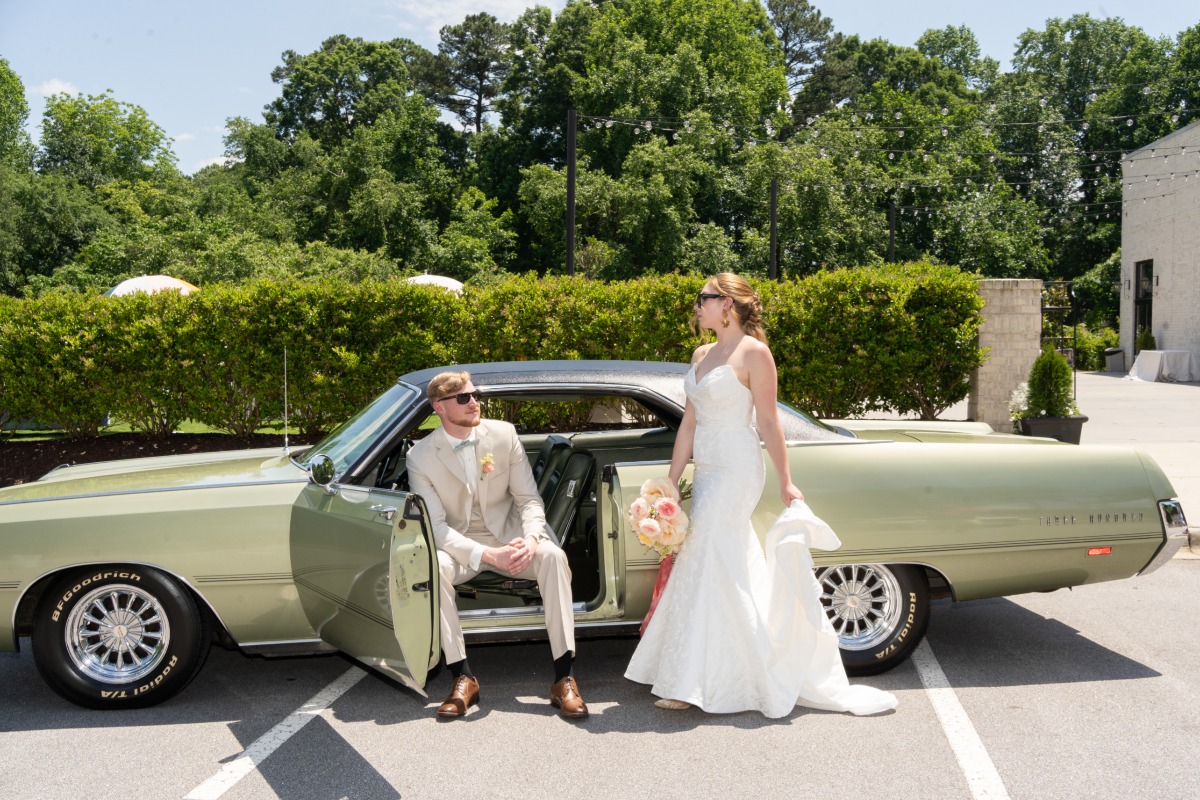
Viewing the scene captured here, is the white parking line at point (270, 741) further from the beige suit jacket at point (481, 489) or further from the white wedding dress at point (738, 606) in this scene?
the white wedding dress at point (738, 606)

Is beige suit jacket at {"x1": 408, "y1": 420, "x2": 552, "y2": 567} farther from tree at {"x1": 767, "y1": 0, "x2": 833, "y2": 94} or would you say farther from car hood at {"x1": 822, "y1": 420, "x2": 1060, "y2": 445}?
tree at {"x1": 767, "y1": 0, "x2": 833, "y2": 94}

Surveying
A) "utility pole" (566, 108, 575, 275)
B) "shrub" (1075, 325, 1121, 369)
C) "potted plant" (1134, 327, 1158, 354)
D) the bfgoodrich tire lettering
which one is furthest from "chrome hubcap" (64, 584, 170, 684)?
"shrub" (1075, 325, 1121, 369)

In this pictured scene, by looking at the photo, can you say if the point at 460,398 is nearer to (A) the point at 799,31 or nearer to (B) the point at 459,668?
(B) the point at 459,668

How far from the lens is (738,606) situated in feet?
16.0

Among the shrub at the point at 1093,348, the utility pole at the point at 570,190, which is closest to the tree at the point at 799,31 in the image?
the shrub at the point at 1093,348

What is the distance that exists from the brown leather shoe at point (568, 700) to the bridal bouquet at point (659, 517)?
712 mm

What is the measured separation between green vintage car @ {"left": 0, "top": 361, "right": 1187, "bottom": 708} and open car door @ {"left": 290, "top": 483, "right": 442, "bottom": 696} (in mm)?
11

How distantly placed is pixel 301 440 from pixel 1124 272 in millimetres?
39755

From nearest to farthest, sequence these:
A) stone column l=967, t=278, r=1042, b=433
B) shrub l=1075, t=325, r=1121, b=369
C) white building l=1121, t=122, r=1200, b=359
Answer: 1. stone column l=967, t=278, r=1042, b=433
2. white building l=1121, t=122, r=1200, b=359
3. shrub l=1075, t=325, r=1121, b=369

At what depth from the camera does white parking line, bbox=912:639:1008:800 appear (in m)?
4.02

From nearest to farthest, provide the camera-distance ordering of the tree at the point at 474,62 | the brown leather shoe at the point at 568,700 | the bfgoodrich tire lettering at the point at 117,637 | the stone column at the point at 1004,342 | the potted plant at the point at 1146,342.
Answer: the brown leather shoe at the point at 568,700 < the bfgoodrich tire lettering at the point at 117,637 < the stone column at the point at 1004,342 < the potted plant at the point at 1146,342 < the tree at the point at 474,62

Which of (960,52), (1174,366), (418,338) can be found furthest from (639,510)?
(960,52)

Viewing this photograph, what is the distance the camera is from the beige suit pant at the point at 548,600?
4859 mm

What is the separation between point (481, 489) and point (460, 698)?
999mm
